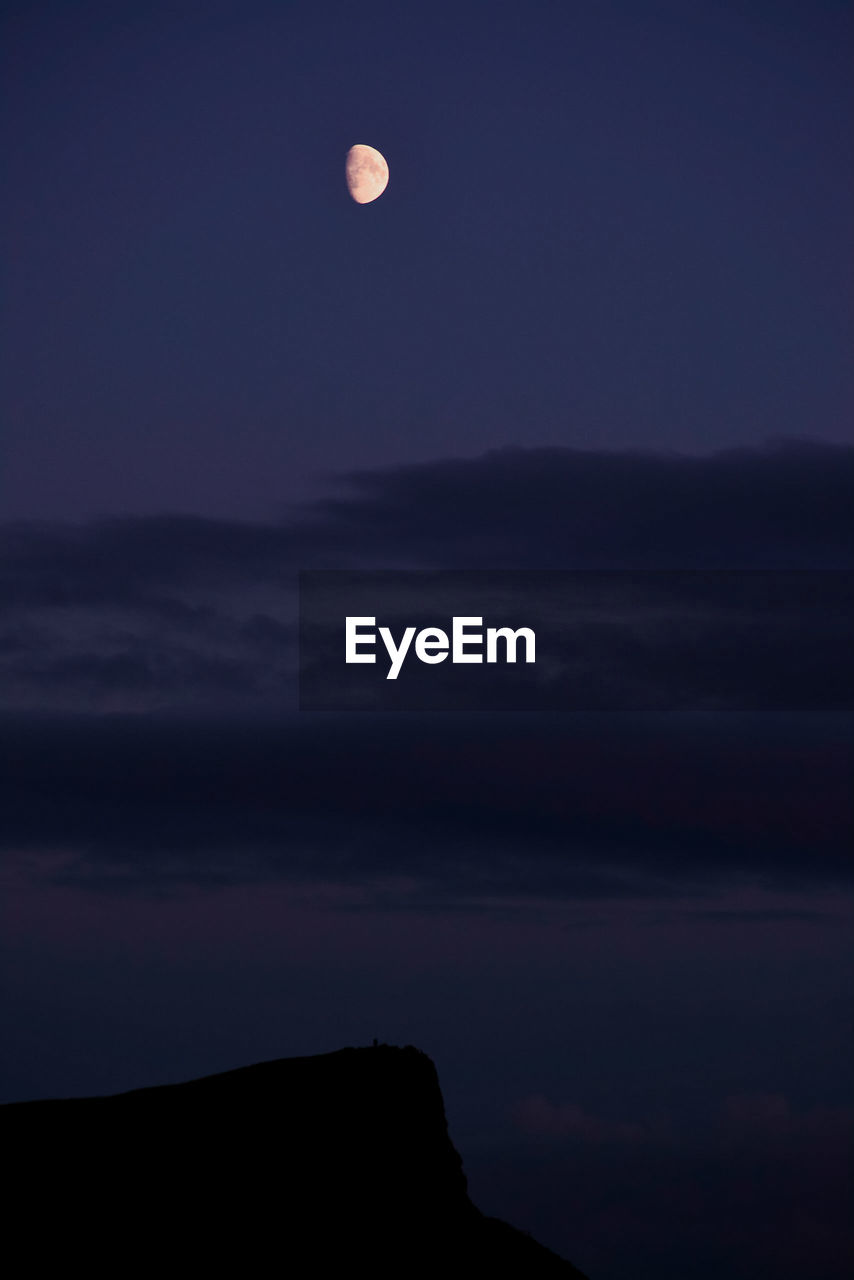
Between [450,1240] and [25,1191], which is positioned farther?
[450,1240]

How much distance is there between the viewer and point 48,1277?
51.7 metres

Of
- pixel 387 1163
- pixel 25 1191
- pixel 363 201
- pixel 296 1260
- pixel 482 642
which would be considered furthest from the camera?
pixel 363 201

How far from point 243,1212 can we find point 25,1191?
7.83 meters

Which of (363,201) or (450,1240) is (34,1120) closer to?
(450,1240)

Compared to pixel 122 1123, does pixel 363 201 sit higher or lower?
higher

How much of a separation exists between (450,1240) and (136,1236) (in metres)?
16.5

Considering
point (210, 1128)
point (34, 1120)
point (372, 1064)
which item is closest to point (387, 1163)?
point (372, 1064)

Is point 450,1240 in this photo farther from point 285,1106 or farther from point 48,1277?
point 48,1277

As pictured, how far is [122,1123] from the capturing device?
56594 millimetres

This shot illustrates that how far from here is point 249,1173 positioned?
57.3 meters

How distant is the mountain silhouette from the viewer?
53688 millimetres

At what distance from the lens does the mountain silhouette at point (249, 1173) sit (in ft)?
176

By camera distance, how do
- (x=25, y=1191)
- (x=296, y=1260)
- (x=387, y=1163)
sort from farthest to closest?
(x=387, y=1163) → (x=296, y=1260) → (x=25, y=1191)

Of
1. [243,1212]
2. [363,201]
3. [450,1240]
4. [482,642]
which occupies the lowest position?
[450,1240]
